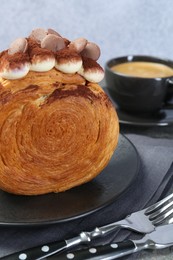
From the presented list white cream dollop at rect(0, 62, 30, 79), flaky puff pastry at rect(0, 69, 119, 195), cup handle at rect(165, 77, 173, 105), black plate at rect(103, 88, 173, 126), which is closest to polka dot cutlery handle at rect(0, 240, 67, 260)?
flaky puff pastry at rect(0, 69, 119, 195)

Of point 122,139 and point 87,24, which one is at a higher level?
point 87,24

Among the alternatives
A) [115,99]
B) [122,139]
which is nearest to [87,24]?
[115,99]

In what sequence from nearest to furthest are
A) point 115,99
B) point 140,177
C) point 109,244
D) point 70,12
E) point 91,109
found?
point 109,244
point 91,109
point 140,177
point 115,99
point 70,12

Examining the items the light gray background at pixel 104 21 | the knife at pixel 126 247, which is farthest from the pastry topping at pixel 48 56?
the light gray background at pixel 104 21

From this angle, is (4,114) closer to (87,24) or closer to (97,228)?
(97,228)

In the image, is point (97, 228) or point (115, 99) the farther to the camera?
point (115, 99)

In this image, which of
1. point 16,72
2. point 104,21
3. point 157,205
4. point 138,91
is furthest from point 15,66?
point 104,21

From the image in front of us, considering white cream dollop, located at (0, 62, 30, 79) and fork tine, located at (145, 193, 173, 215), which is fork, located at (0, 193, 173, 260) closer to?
fork tine, located at (145, 193, 173, 215)

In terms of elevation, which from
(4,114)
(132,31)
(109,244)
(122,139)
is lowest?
(109,244)
